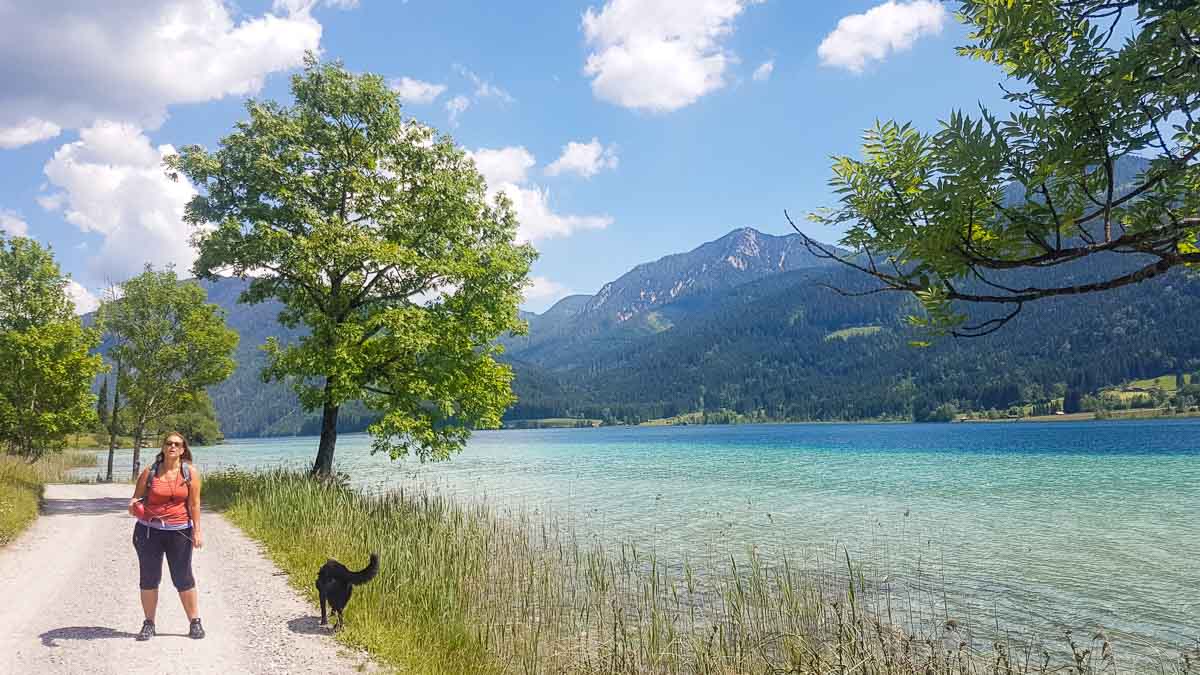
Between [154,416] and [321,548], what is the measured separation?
32937mm

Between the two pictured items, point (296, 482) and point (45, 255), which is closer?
point (296, 482)

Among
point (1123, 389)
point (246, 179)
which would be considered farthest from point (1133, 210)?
point (1123, 389)

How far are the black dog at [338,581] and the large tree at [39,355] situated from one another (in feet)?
100

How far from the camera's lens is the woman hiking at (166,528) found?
8648 millimetres

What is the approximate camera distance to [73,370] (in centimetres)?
3188

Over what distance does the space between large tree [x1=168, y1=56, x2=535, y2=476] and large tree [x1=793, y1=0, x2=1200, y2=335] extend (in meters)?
18.6

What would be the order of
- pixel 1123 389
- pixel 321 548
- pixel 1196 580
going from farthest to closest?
pixel 1123 389, pixel 1196 580, pixel 321 548

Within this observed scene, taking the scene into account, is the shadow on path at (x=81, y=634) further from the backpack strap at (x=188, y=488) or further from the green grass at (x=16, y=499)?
the green grass at (x=16, y=499)

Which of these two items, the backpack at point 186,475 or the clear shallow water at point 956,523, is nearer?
the backpack at point 186,475

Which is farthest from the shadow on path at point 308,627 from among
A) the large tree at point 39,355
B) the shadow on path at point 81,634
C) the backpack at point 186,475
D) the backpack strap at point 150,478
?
the large tree at point 39,355

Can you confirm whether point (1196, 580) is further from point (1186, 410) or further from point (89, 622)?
point (1186, 410)

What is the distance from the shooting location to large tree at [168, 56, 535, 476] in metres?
21.3

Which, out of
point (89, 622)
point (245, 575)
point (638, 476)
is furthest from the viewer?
point (638, 476)

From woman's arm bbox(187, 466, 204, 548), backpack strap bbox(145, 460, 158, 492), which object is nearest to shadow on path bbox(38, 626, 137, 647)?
woman's arm bbox(187, 466, 204, 548)
